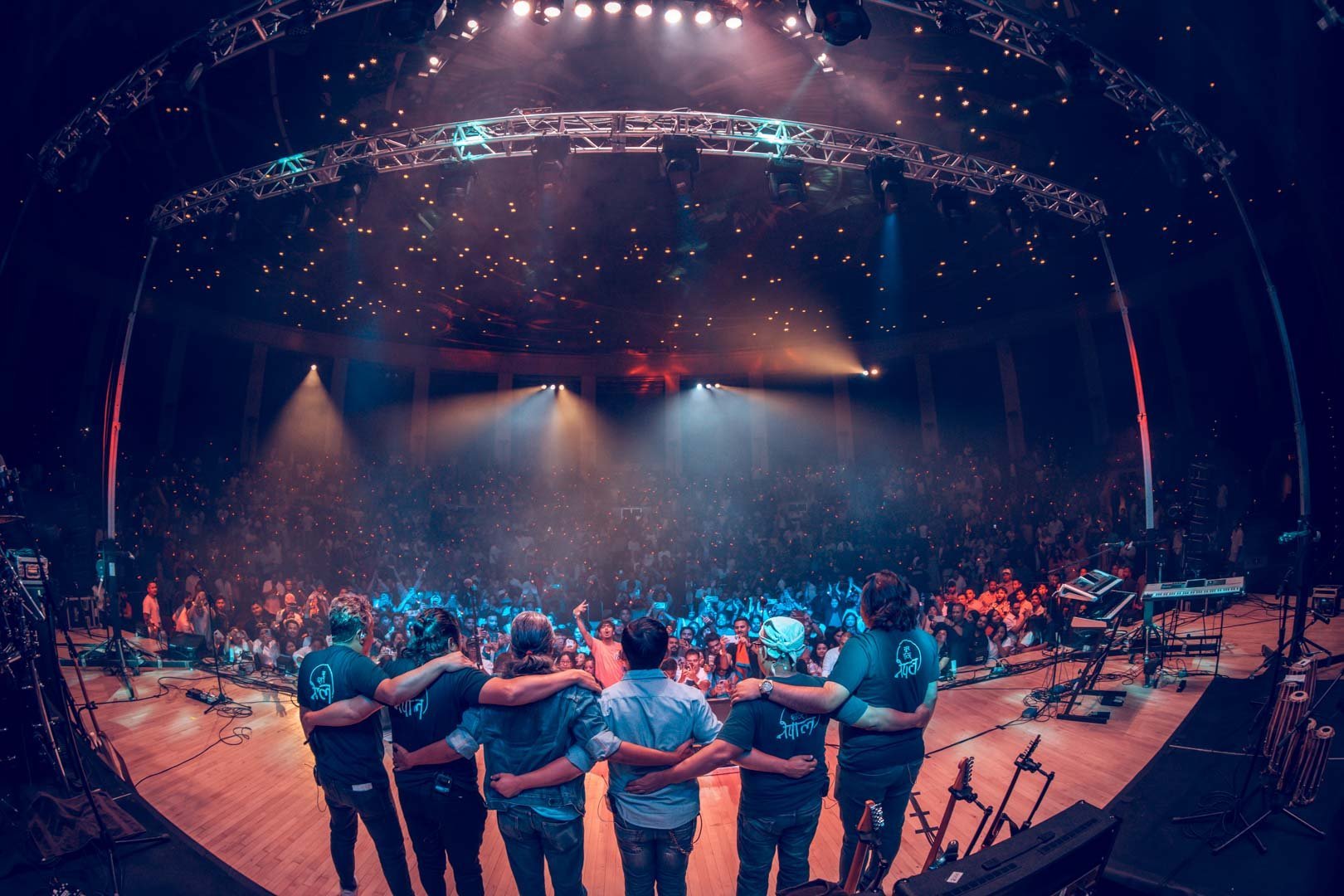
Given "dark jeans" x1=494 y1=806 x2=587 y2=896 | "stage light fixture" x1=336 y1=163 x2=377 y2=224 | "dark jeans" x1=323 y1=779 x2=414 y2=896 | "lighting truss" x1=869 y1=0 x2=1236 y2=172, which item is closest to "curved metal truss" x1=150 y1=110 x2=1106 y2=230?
"stage light fixture" x1=336 y1=163 x2=377 y2=224

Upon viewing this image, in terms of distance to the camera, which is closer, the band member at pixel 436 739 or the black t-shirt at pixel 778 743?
the black t-shirt at pixel 778 743

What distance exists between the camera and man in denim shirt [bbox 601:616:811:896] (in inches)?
100

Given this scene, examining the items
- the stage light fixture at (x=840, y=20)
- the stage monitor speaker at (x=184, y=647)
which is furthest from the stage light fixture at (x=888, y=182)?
the stage monitor speaker at (x=184, y=647)

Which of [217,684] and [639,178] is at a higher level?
[639,178]

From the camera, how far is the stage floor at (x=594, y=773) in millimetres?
3936

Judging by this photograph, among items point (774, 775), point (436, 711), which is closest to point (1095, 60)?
point (774, 775)

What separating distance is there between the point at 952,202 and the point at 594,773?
8.04 metres

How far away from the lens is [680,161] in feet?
26.3

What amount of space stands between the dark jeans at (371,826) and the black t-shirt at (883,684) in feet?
6.67

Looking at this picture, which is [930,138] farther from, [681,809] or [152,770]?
[152,770]

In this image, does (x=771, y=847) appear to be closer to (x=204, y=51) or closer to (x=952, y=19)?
Answer: (x=952, y=19)

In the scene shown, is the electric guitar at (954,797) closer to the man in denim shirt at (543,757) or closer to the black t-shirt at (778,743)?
the black t-shirt at (778,743)

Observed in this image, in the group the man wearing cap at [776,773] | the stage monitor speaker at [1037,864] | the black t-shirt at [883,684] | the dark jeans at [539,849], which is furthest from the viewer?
the black t-shirt at [883,684]

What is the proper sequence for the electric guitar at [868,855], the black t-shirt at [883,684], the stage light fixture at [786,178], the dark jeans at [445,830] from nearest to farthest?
the electric guitar at [868,855] < the black t-shirt at [883,684] < the dark jeans at [445,830] < the stage light fixture at [786,178]
